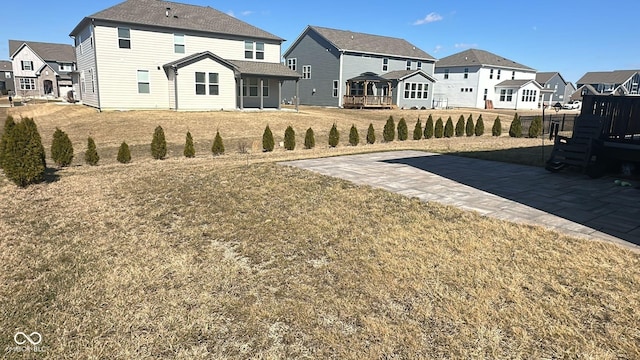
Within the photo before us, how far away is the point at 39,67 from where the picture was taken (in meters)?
54.9

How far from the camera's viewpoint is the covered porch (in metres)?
36.5

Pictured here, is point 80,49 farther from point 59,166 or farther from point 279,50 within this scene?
point 59,166

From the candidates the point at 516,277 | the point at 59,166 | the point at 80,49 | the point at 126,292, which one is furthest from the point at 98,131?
the point at 516,277

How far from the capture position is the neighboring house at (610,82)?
70188mm

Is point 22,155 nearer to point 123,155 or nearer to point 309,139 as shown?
point 123,155

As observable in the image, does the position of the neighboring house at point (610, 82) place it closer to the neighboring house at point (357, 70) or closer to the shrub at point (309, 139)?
the neighboring house at point (357, 70)

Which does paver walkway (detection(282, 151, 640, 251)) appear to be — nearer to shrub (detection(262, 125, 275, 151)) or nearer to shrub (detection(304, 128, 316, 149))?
shrub (detection(262, 125, 275, 151))

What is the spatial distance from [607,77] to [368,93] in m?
61.0

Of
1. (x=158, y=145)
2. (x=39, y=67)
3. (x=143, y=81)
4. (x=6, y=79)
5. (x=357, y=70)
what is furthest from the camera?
(x=6, y=79)

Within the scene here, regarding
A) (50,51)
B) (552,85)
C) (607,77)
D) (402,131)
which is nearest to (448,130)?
(402,131)

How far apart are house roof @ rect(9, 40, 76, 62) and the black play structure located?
63.8 metres

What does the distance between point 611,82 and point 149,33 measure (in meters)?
79.1

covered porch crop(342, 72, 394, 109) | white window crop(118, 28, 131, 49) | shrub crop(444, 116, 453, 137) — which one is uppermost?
white window crop(118, 28, 131, 49)

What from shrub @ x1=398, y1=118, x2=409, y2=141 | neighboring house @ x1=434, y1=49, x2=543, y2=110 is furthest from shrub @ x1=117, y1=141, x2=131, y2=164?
neighboring house @ x1=434, y1=49, x2=543, y2=110
